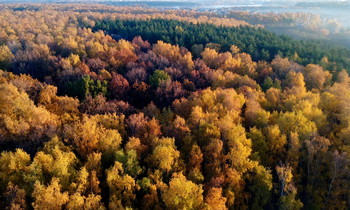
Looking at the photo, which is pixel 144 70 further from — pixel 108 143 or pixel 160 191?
pixel 160 191

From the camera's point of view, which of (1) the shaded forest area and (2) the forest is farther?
(1) the shaded forest area

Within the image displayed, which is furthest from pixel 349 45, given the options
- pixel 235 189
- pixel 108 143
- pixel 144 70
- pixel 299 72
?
pixel 108 143

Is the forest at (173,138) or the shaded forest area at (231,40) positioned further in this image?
the shaded forest area at (231,40)

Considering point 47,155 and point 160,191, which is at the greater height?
point 47,155

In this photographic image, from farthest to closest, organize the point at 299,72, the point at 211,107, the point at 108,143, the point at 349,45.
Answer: the point at 349,45
the point at 299,72
the point at 211,107
the point at 108,143

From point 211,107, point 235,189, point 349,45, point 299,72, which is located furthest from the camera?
point 349,45

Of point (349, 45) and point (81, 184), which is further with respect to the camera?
point (349, 45)

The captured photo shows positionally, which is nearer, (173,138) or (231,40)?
(173,138)

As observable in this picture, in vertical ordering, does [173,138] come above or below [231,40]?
above
